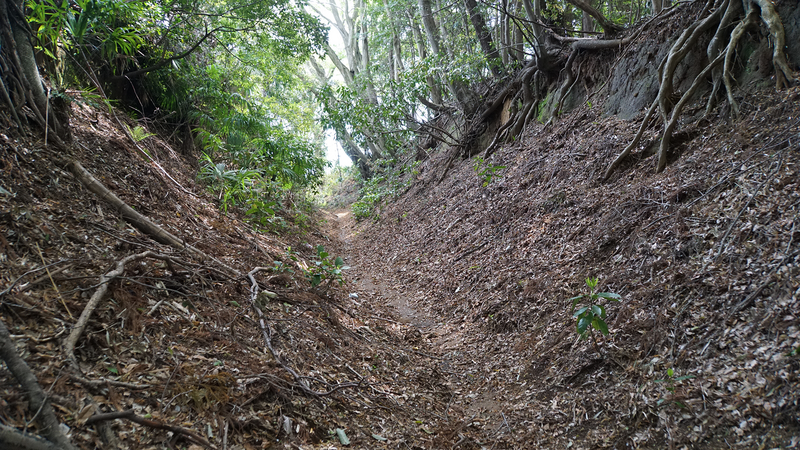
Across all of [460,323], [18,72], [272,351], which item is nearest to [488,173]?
[460,323]

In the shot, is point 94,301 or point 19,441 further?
point 94,301

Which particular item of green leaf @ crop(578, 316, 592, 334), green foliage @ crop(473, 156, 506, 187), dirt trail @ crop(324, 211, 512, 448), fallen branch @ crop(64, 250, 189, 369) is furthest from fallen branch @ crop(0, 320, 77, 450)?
green foliage @ crop(473, 156, 506, 187)

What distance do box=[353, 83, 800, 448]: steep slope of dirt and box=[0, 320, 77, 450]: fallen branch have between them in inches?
114

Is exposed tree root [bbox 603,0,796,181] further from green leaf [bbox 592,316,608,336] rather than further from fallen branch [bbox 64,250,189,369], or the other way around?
fallen branch [bbox 64,250,189,369]

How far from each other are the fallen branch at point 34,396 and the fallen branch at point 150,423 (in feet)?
0.62

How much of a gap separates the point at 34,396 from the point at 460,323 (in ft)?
15.8

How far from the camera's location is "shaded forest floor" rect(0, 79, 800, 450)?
2.49 m

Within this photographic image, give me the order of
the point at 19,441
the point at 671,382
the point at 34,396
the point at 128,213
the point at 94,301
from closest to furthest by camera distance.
Answer: the point at 19,441 < the point at 34,396 < the point at 94,301 < the point at 671,382 < the point at 128,213

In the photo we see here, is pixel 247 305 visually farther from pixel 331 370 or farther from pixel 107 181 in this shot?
pixel 107 181

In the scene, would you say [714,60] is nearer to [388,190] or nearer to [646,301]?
[646,301]

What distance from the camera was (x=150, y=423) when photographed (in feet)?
7.14

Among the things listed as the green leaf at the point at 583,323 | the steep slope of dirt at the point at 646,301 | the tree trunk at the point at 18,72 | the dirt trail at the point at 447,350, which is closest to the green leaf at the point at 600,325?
the green leaf at the point at 583,323

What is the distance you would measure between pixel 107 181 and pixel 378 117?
374 inches

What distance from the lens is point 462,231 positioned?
8.43 m
